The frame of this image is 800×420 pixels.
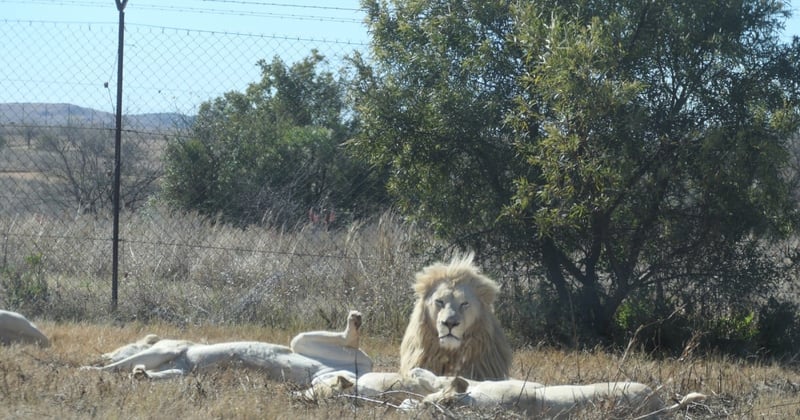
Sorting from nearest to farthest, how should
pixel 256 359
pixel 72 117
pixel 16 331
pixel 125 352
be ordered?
pixel 256 359
pixel 125 352
pixel 16 331
pixel 72 117

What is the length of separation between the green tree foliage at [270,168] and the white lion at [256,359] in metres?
4.78

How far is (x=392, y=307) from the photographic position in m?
11.2

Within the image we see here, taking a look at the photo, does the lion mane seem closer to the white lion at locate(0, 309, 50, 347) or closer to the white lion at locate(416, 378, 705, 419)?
the white lion at locate(416, 378, 705, 419)

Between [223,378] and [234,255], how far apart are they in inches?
218

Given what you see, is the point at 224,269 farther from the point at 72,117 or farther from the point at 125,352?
the point at 125,352

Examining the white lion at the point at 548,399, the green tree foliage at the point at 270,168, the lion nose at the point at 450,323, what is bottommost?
the white lion at the point at 548,399

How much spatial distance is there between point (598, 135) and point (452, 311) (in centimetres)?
310

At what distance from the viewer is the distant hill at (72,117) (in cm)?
1189

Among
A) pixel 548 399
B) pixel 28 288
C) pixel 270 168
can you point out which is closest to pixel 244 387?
pixel 548 399

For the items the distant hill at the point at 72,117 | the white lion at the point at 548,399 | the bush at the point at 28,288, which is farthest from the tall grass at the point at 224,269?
the white lion at the point at 548,399

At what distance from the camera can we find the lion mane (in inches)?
291

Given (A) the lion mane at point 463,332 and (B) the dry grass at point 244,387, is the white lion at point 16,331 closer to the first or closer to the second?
(B) the dry grass at point 244,387

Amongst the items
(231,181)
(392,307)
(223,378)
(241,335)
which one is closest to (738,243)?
(392,307)

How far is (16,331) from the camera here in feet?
28.6
